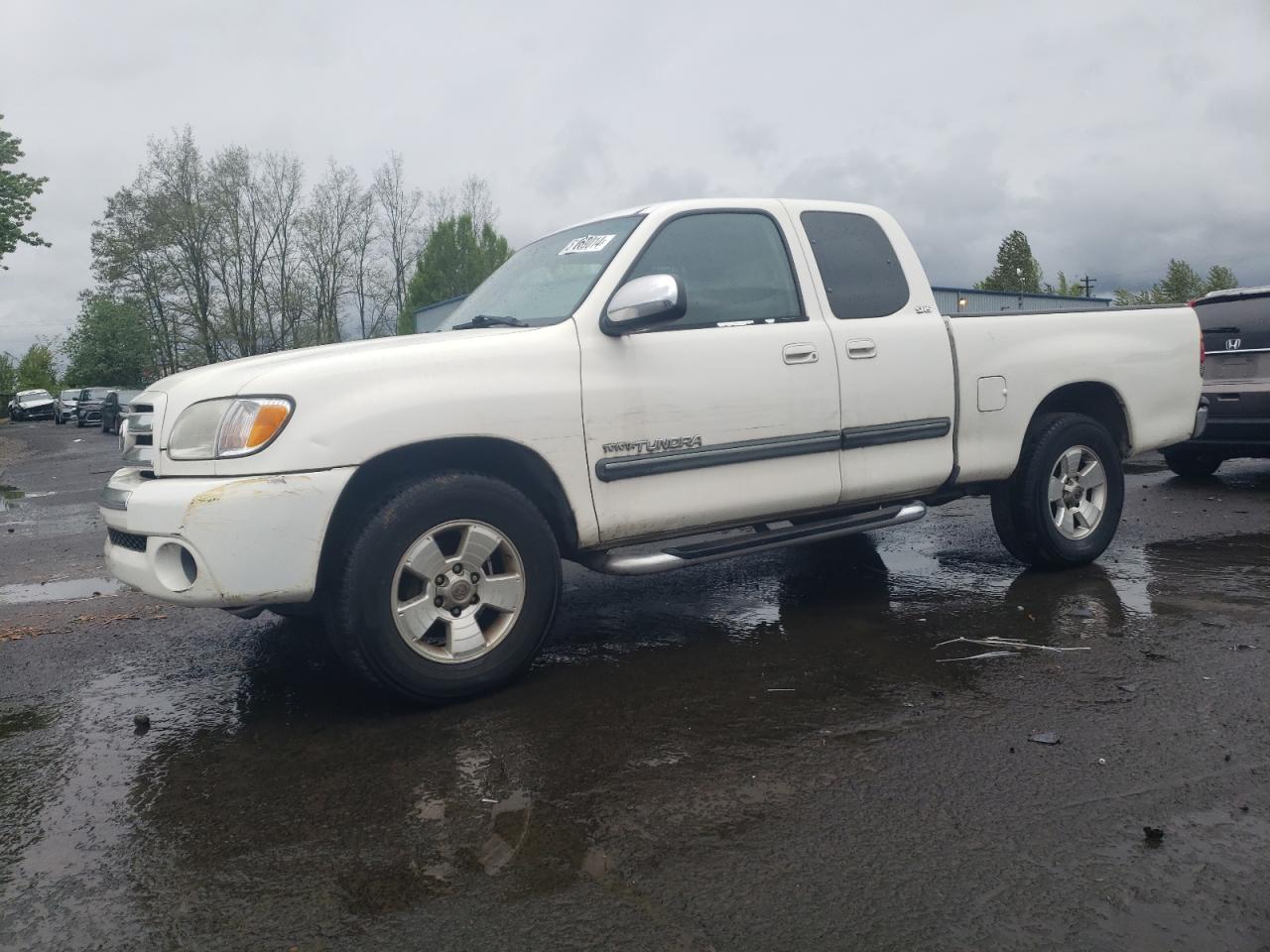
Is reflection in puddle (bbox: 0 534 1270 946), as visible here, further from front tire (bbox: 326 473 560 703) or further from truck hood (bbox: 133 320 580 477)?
truck hood (bbox: 133 320 580 477)

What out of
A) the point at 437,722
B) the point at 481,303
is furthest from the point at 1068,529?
the point at 437,722

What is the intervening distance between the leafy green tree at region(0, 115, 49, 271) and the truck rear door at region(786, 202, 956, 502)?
33373mm

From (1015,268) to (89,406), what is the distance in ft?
255

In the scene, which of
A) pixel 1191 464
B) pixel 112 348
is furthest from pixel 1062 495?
pixel 112 348

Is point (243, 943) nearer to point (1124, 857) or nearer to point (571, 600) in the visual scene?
point (1124, 857)

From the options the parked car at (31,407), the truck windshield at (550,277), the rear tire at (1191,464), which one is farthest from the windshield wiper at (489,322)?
the parked car at (31,407)

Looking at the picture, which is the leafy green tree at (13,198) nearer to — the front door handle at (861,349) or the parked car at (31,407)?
the parked car at (31,407)

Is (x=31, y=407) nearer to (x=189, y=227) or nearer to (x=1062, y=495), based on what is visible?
(x=189, y=227)

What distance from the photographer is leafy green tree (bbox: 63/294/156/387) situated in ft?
179

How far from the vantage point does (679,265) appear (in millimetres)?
4566

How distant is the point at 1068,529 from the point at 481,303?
340 cm

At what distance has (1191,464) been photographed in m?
9.57

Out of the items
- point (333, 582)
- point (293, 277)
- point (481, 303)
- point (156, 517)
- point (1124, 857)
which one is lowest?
point (1124, 857)

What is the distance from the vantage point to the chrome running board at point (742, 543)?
13.9 feet
